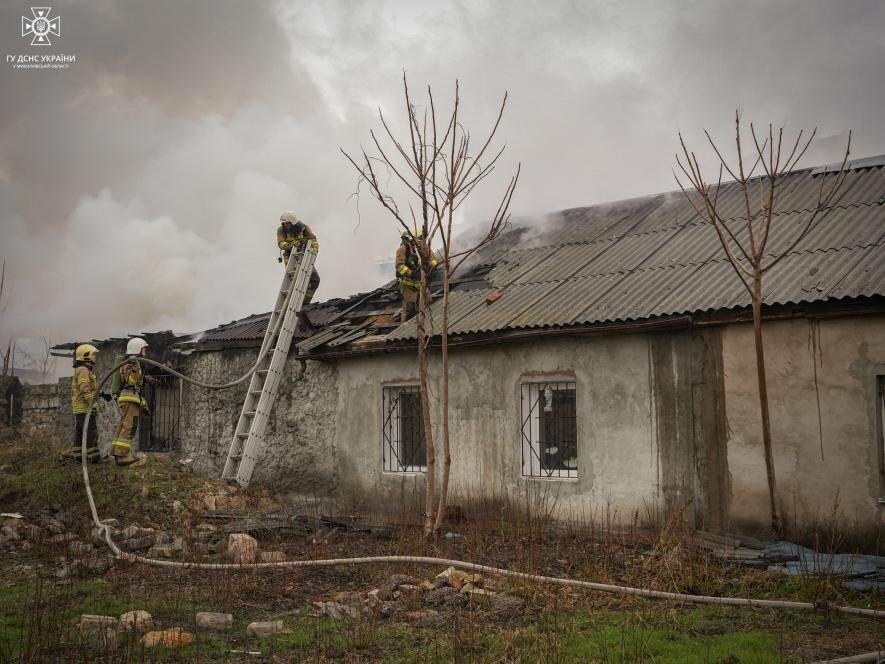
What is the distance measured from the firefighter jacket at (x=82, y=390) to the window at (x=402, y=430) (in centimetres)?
393

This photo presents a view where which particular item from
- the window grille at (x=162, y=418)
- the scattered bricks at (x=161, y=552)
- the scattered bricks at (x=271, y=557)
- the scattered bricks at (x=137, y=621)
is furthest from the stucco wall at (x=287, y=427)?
the scattered bricks at (x=137, y=621)

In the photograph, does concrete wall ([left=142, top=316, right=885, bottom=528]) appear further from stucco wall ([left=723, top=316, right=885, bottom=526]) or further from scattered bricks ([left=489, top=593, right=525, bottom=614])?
scattered bricks ([left=489, top=593, right=525, bottom=614])

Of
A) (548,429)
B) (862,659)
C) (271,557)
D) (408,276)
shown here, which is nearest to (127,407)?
(271,557)

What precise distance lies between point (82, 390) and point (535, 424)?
6.05 m

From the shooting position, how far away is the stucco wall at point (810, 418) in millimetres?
7629

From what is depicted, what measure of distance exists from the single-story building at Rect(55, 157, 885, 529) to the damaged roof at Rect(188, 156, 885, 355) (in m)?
0.04

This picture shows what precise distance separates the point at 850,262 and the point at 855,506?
255 cm

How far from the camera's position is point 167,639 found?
4965mm

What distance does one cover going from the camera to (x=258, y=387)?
11.8 metres

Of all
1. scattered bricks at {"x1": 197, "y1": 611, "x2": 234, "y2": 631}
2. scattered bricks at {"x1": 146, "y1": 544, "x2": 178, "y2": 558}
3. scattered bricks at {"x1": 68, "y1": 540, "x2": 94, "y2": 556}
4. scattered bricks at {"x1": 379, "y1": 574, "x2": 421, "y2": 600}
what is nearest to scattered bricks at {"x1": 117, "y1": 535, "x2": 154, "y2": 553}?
scattered bricks at {"x1": 146, "y1": 544, "x2": 178, "y2": 558}

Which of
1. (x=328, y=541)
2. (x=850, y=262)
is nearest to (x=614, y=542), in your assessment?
(x=328, y=541)

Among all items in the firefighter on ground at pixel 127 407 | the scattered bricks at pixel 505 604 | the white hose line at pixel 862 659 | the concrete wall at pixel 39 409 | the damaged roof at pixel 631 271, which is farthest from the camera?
the concrete wall at pixel 39 409

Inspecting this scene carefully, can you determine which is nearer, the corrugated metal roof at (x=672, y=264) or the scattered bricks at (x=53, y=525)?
the corrugated metal roof at (x=672, y=264)

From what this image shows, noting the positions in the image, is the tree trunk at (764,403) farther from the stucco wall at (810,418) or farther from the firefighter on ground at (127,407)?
the firefighter on ground at (127,407)
